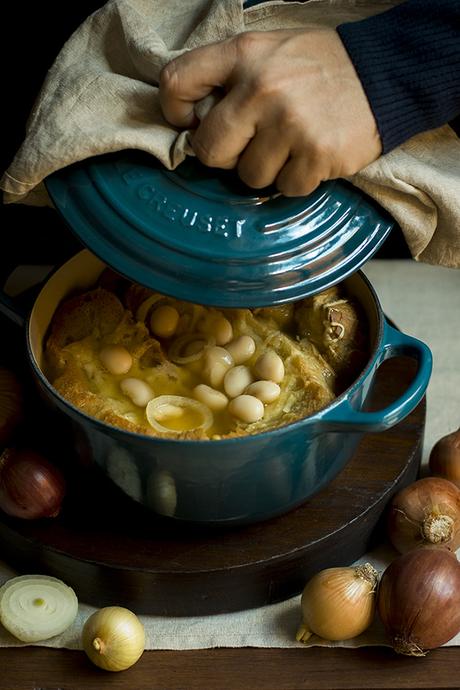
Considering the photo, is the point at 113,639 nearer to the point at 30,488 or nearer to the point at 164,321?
the point at 30,488

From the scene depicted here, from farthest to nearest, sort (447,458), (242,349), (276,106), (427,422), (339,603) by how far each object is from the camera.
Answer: (427,422) → (447,458) → (242,349) → (339,603) → (276,106)

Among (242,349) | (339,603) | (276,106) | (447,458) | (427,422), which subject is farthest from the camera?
(427,422)

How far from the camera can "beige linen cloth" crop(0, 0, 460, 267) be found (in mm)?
1206

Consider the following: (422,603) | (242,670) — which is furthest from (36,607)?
(422,603)

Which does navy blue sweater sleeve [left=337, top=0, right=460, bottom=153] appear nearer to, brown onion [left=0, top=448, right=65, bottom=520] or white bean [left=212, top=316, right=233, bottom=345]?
white bean [left=212, top=316, right=233, bottom=345]

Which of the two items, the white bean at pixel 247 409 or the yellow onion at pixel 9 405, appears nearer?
the white bean at pixel 247 409

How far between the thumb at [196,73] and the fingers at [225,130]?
3 cm

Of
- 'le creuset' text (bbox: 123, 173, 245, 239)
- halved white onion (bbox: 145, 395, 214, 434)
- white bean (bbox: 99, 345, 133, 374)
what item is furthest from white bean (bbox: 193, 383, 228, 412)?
'le creuset' text (bbox: 123, 173, 245, 239)

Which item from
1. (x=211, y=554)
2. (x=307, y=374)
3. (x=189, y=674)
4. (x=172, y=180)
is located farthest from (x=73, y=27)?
(x=189, y=674)

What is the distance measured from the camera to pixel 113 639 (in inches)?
48.7

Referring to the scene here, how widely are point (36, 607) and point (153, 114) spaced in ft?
2.07

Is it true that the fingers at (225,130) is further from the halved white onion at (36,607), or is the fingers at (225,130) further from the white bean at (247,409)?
the halved white onion at (36,607)

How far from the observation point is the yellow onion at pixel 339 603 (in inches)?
49.7

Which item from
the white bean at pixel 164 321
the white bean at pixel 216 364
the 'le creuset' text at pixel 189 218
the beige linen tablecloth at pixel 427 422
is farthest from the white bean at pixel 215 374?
the beige linen tablecloth at pixel 427 422
